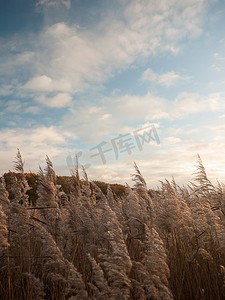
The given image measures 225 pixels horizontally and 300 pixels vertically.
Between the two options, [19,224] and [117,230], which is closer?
[117,230]

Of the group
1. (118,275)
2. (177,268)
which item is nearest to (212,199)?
(177,268)

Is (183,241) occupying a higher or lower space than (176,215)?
lower

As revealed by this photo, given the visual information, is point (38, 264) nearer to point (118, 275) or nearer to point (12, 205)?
point (12, 205)

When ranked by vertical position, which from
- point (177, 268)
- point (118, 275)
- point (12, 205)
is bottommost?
point (177, 268)

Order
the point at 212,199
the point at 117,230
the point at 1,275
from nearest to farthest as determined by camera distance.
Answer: the point at 117,230
the point at 1,275
the point at 212,199

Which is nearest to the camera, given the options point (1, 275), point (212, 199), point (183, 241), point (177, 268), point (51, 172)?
point (177, 268)

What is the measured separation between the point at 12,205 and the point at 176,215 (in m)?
2.62

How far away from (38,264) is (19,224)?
33.3 inches

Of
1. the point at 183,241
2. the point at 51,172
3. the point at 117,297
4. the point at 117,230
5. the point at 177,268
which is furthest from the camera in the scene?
the point at 51,172

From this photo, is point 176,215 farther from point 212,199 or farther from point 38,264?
point 38,264

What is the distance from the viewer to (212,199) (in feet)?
17.0


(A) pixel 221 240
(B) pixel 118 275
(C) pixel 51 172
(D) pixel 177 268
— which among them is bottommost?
(D) pixel 177 268

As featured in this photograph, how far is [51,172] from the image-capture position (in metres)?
4.67

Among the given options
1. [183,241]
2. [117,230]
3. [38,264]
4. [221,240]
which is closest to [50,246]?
[117,230]
